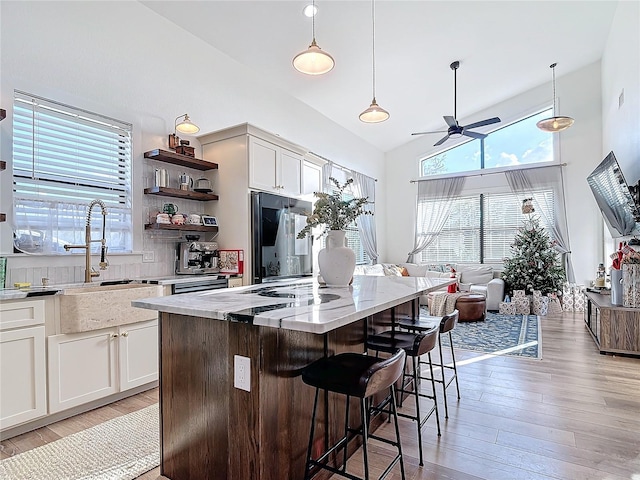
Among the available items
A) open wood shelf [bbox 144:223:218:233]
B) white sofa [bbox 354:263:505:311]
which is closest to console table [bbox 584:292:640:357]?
white sofa [bbox 354:263:505:311]

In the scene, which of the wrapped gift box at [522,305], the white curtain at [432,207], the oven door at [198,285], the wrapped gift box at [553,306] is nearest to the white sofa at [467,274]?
the wrapped gift box at [522,305]

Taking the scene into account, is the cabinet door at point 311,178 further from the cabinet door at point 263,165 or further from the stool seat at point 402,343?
the stool seat at point 402,343

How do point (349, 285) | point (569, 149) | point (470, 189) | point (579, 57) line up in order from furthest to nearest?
point (470, 189) < point (569, 149) < point (579, 57) < point (349, 285)

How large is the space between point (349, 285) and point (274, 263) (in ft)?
5.28

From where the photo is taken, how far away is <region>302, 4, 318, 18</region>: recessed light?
3.76m

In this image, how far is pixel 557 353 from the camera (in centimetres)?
407

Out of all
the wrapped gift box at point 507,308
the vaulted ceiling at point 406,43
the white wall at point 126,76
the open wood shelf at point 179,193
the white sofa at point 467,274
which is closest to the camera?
the white wall at point 126,76

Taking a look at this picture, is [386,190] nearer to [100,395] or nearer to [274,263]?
[274,263]

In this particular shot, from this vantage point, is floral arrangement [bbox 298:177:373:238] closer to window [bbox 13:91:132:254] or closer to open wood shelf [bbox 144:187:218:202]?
open wood shelf [bbox 144:187:218:202]

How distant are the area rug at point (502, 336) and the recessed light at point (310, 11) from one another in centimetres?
408

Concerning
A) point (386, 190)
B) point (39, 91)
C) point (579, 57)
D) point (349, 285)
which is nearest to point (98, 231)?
point (39, 91)

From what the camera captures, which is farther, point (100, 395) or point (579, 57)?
point (579, 57)

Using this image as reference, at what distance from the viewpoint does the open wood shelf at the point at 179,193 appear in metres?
3.50

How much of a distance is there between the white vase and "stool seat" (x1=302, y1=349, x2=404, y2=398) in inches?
31.6
